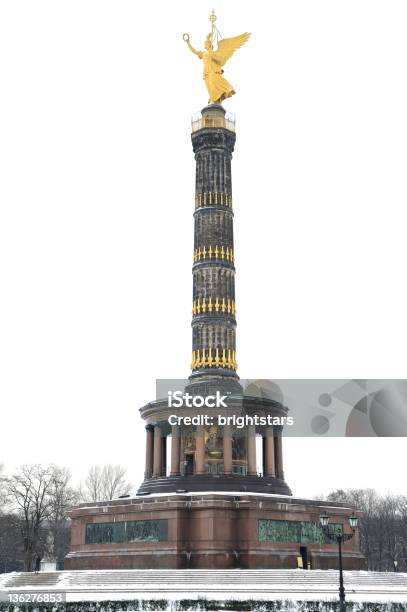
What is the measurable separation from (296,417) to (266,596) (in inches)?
711

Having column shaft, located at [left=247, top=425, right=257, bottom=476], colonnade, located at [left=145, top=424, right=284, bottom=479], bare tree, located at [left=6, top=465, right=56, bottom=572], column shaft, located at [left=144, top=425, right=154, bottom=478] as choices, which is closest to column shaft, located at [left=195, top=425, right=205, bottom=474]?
colonnade, located at [left=145, top=424, right=284, bottom=479]

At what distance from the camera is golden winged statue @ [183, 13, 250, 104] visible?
48688 mm

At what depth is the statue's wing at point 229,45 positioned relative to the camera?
48812 mm

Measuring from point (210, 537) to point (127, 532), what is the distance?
15.3 ft

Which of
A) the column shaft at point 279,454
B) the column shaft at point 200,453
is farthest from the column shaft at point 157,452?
the column shaft at point 279,454

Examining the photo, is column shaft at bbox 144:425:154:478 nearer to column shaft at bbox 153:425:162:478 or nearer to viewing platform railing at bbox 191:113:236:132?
column shaft at bbox 153:425:162:478

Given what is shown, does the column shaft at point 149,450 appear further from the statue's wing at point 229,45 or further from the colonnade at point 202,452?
the statue's wing at point 229,45

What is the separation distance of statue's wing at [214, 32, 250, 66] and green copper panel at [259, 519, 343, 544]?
30899mm

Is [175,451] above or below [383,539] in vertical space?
above

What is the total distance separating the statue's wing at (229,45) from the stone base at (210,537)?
29.7m

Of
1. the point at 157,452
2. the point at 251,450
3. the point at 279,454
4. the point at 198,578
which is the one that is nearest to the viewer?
the point at 198,578

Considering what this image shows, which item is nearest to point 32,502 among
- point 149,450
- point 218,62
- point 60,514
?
point 60,514

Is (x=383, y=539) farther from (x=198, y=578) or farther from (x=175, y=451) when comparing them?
(x=198, y=578)

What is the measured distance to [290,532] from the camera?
3466 cm
